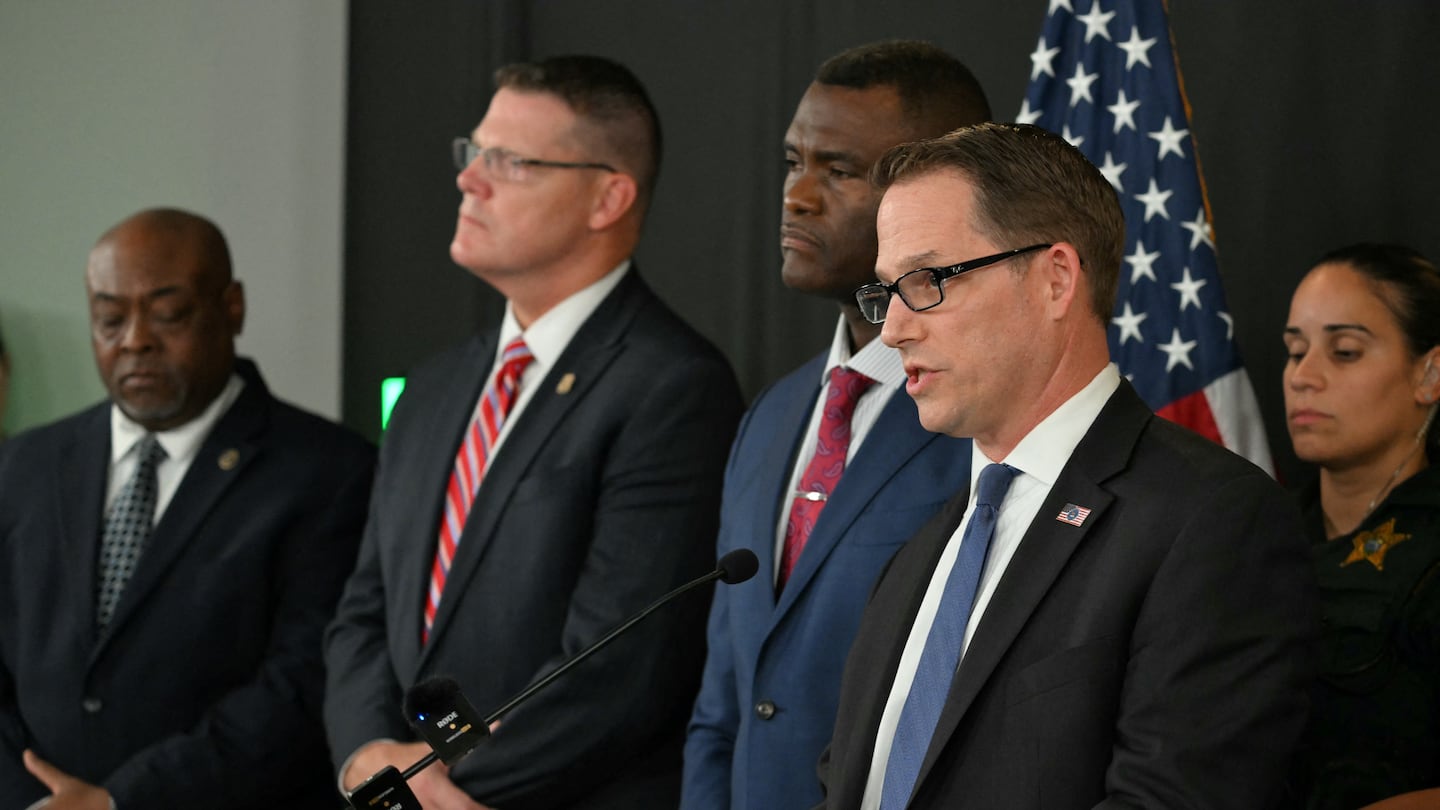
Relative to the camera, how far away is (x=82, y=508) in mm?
3516

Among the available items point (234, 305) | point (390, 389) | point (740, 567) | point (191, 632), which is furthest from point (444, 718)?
point (390, 389)

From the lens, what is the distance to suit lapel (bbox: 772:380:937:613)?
2.45 meters

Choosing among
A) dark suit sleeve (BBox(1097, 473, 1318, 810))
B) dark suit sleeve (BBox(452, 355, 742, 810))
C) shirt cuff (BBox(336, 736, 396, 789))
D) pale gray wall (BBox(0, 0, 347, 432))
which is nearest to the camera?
dark suit sleeve (BBox(1097, 473, 1318, 810))

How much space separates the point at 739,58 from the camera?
14.2 feet

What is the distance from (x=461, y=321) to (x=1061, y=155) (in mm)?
3075

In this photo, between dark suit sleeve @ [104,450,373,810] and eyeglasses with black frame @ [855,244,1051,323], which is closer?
eyeglasses with black frame @ [855,244,1051,323]

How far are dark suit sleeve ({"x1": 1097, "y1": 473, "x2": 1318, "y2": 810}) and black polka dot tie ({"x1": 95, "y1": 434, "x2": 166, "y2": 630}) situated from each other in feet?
8.01

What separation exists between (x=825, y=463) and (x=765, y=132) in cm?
190

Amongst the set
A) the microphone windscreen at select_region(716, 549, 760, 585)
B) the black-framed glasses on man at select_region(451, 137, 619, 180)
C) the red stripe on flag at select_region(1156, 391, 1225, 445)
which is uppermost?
the black-framed glasses on man at select_region(451, 137, 619, 180)

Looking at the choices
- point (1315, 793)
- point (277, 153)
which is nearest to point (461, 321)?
point (277, 153)

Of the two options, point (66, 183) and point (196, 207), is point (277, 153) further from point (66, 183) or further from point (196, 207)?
point (66, 183)

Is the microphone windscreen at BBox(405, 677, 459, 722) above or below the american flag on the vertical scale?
below

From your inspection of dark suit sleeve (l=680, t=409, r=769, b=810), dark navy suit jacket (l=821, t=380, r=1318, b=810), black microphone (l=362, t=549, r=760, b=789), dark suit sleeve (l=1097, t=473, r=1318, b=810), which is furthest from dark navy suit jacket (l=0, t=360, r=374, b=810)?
dark suit sleeve (l=1097, t=473, r=1318, b=810)

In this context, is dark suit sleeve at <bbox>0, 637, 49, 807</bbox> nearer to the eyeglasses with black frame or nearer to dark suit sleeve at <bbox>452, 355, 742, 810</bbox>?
dark suit sleeve at <bbox>452, 355, 742, 810</bbox>
